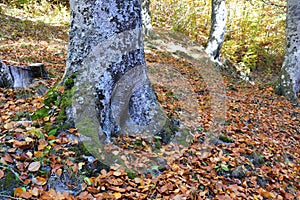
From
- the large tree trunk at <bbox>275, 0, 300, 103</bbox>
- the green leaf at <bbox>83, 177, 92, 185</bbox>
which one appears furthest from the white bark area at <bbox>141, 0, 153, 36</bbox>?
the green leaf at <bbox>83, 177, 92, 185</bbox>

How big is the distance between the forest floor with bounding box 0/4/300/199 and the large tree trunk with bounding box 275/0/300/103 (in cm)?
65

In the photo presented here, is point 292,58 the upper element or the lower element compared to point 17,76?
lower

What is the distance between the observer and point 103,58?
2949mm

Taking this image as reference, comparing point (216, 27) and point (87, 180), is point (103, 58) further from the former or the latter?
point (216, 27)

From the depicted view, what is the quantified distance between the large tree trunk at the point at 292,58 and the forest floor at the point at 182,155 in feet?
2.13

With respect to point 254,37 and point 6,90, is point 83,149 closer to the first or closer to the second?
point 6,90

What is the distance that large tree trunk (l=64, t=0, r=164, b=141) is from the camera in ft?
9.48

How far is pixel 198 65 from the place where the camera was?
9000 mm

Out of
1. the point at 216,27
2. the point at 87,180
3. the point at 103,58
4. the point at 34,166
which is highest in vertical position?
the point at 216,27

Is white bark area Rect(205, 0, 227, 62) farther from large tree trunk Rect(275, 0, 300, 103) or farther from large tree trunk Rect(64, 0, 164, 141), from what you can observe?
large tree trunk Rect(64, 0, 164, 141)

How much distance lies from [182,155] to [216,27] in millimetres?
7169

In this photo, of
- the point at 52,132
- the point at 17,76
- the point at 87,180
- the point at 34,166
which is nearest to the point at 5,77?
the point at 17,76

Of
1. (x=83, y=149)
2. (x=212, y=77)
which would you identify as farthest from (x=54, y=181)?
(x=212, y=77)

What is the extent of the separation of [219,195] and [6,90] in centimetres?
333
